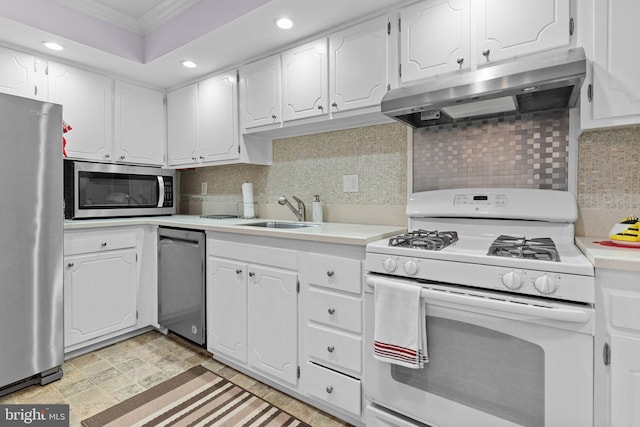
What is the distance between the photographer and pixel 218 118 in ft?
8.58

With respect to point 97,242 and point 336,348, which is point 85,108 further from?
point 336,348

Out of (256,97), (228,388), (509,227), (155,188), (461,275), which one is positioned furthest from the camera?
(155,188)

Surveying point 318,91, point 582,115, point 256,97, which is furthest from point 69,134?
point 582,115

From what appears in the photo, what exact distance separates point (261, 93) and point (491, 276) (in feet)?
6.20

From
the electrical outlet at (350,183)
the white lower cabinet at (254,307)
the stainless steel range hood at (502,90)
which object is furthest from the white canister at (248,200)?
the stainless steel range hood at (502,90)

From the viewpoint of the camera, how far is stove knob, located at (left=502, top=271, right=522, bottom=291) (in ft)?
3.53

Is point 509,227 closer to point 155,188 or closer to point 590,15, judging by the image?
point 590,15

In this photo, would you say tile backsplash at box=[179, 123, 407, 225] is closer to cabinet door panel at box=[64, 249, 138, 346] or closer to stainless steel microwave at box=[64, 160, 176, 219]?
stainless steel microwave at box=[64, 160, 176, 219]

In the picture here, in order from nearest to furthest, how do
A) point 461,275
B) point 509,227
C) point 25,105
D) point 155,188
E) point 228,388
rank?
point 461,275 < point 509,227 < point 25,105 < point 228,388 < point 155,188

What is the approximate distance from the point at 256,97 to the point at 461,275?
1847 mm

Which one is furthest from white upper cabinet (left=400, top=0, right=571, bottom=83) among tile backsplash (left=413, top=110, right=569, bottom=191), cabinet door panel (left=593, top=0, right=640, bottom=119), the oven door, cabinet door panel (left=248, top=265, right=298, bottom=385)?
cabinet door panel (left=248, top=265, right=298, bottom=385)

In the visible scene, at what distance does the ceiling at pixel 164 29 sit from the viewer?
72.1 inches

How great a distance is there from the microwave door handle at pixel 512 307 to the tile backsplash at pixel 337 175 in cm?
83

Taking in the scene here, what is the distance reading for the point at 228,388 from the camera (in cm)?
189
